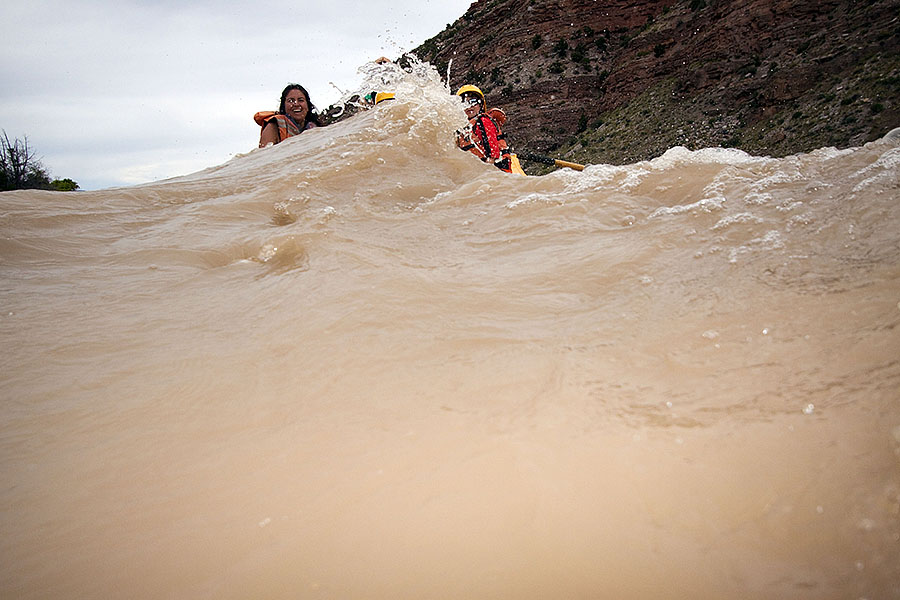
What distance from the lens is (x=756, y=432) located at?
1.00 metres

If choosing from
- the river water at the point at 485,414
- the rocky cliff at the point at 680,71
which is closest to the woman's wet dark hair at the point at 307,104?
the river water at the point at 485,414

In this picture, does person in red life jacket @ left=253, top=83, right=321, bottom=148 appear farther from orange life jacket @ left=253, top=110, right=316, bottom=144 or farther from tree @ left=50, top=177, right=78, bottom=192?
tree @ left=50, top=177, right=78, bottom=192

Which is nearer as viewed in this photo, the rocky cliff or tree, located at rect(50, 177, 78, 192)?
the rocky cliff

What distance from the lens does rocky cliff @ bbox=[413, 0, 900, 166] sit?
1512 cm

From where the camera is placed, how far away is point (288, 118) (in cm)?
698

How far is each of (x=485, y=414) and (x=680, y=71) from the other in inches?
980

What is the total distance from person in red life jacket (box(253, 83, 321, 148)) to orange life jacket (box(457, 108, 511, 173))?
2276 millimetres

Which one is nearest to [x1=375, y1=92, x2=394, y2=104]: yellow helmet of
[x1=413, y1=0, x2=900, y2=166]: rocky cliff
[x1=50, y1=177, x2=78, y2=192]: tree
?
[x1=413, y1=0, x2=900, y2=166]: rocky cliff

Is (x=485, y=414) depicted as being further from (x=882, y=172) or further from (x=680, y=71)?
(x=680, y=71)

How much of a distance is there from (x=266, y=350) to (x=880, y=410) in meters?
1.58

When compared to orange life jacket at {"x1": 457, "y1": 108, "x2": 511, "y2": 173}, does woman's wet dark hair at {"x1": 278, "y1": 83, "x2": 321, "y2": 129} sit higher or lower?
higher

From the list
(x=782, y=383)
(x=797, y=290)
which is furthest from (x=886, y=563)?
(x=797, y=290)

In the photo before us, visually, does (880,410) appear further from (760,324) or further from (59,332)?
(59,332)

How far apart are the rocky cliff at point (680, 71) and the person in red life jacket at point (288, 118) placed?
14.6 meters
